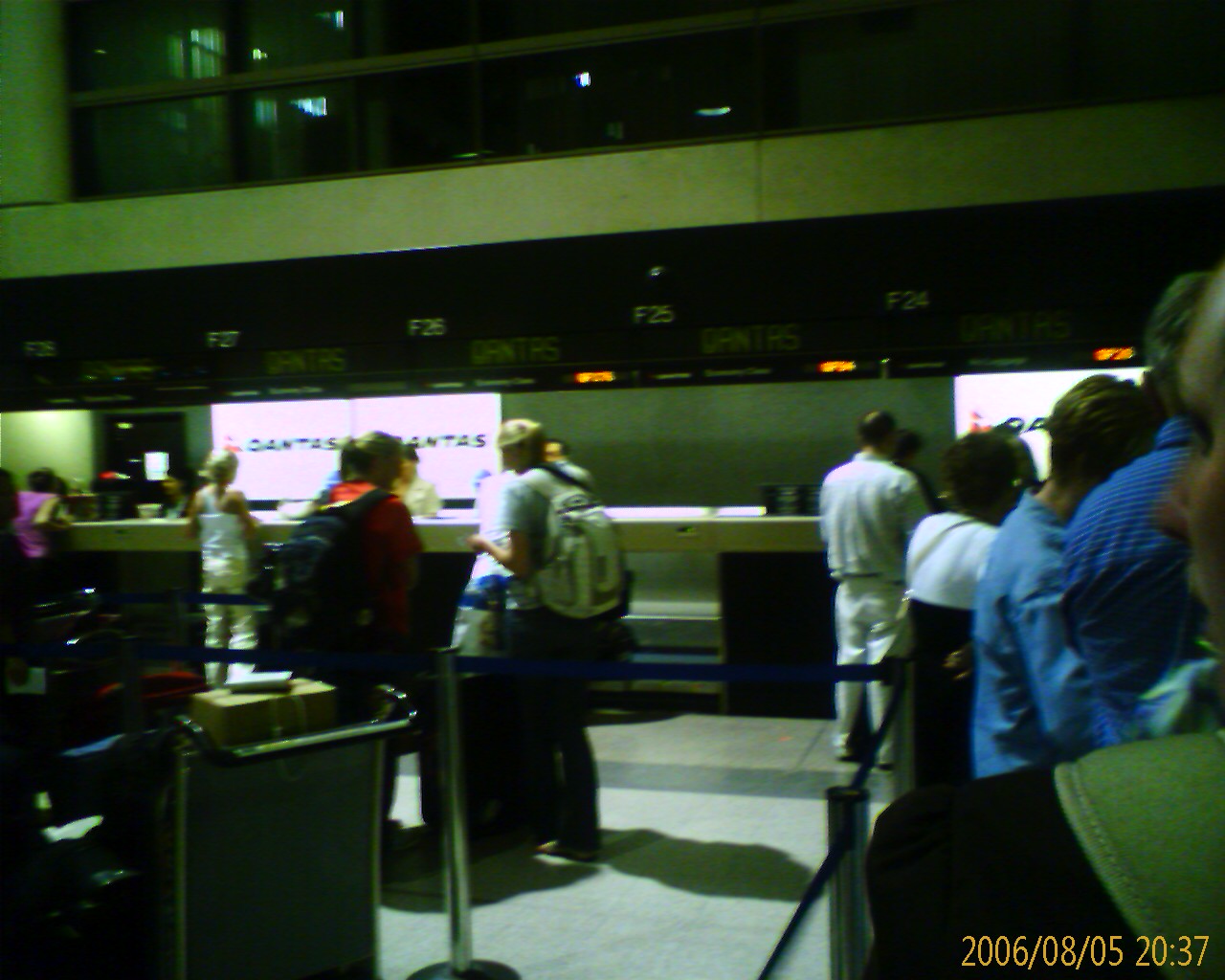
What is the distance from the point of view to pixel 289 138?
9.89 meters

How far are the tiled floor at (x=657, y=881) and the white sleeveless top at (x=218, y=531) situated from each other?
3.21m

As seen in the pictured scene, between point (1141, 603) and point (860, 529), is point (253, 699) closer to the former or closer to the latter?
point (1141, 603)

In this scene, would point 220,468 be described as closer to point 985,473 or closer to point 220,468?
point 220,468

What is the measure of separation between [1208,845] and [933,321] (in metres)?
7.07

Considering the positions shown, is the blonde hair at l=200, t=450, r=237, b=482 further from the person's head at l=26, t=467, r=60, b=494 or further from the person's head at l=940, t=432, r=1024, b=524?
the person's head at l=940, t=432, r=1024, b=524

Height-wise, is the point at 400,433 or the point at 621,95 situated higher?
the point at 621,95

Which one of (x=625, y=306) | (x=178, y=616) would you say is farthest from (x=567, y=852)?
(x=625, y=306)

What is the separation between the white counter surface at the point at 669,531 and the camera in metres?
7.56

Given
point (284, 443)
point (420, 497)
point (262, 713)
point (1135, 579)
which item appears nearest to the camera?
point (1135, 579)

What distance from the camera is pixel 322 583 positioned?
4613 mm

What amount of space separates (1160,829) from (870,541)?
563 centimetres

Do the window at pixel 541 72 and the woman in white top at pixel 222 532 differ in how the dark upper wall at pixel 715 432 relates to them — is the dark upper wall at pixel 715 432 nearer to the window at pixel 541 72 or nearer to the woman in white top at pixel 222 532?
the window at pixel 541 72

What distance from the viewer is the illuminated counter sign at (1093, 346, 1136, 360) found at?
6.95 meters

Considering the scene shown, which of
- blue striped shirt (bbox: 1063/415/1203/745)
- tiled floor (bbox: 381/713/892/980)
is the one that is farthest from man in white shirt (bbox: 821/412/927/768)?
blue striped shirt (bbox: 1063/415/1203/745)
